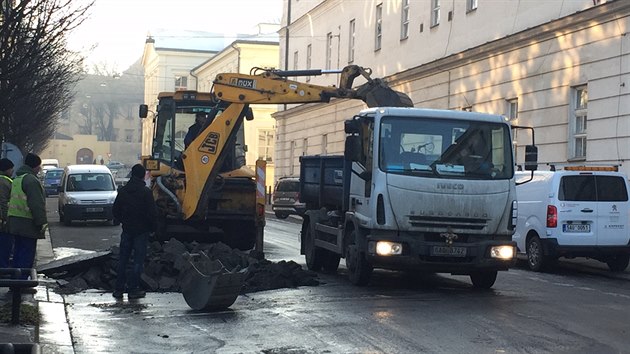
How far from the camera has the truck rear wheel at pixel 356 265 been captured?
1420cm

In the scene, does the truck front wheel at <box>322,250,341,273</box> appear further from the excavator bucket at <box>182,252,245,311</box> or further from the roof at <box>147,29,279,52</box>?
the roof at <box>147,29,279,52</box>

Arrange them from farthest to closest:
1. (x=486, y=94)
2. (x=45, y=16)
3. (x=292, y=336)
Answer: (x=486, y=94) → (x=45, y=16) → (x=292, y=336)

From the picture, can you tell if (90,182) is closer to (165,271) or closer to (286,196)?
(286,196)

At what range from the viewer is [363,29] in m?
44.5

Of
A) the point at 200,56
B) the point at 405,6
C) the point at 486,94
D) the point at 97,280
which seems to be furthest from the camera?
the point at 200,56

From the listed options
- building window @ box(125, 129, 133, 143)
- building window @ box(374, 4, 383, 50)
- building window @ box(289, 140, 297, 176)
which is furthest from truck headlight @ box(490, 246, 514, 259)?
building window @ box(125, 129, 133, 143)

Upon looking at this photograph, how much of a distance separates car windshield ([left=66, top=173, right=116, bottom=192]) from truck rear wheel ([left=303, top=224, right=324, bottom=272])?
55.2 feet

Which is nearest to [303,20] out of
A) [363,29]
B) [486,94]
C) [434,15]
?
[363,29]

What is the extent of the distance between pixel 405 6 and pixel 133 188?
2709 centimetres

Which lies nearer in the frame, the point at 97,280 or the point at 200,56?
the point at 97,280

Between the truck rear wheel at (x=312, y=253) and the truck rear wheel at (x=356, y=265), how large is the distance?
2.16 meters

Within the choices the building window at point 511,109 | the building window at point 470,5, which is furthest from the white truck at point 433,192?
the building window at point 470,5

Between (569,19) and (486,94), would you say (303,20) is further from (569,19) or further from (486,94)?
(569,19)

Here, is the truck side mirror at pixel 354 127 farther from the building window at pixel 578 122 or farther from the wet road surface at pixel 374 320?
the building window at pixel 578 122
